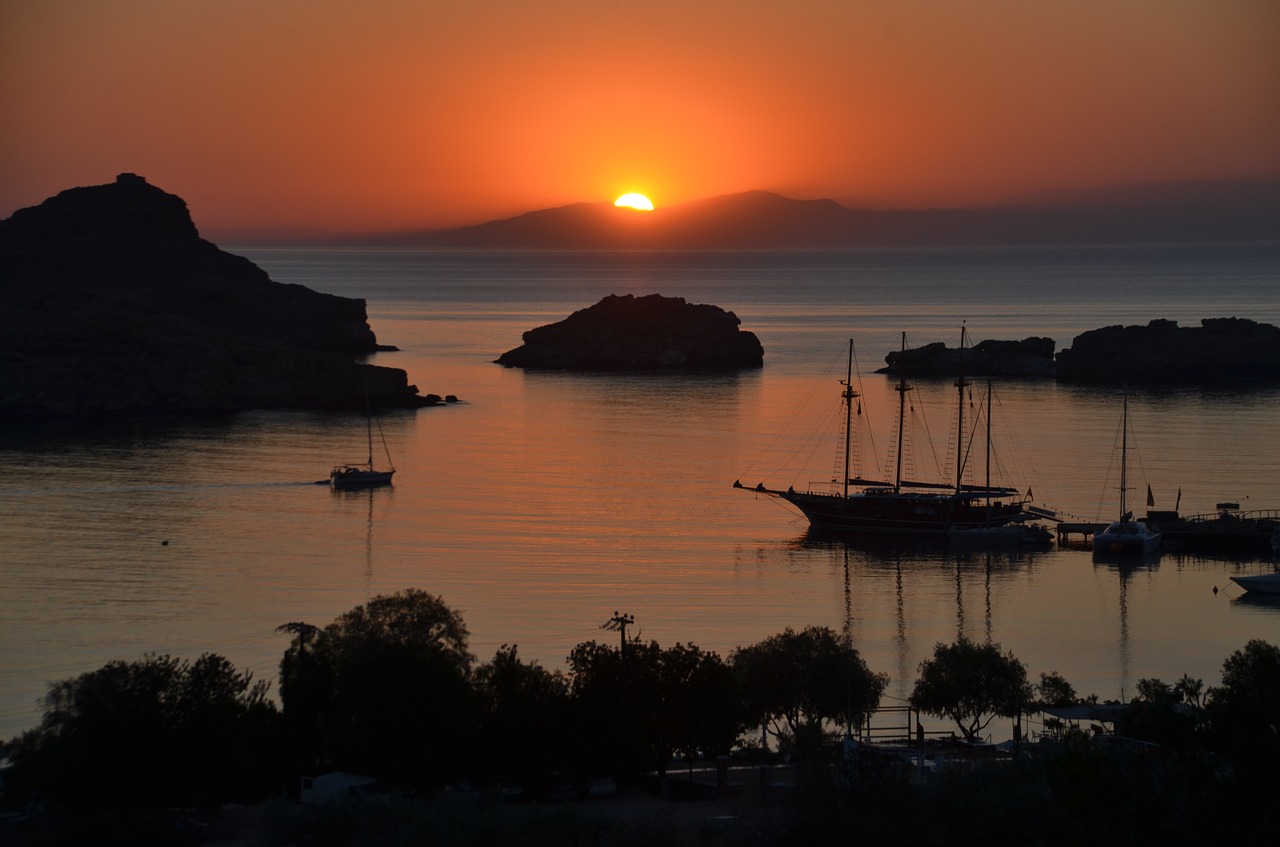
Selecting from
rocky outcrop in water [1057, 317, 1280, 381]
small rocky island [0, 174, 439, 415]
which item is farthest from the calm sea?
rocky outcrop in water [1057, 317, 1280, 381]

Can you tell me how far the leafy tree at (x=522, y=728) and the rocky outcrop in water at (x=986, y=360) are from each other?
6113 cm

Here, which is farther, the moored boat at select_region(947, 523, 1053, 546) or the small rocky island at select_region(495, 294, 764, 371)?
the small rocky island at select_region(495, 294, 764, 371)

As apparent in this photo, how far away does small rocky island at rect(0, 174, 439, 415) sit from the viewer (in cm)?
6356

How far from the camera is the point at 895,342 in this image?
102 meters

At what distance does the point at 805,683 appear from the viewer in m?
21.2

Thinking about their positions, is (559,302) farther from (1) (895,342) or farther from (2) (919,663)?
(2) (919,663)

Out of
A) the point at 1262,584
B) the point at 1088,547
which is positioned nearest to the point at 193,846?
the point at 1262,584

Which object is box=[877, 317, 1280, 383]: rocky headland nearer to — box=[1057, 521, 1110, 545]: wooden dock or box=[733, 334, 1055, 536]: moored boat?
box=[733, 334, 1055, 536]: moored boat

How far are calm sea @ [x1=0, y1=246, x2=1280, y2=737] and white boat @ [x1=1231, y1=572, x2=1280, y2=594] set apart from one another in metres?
0.62

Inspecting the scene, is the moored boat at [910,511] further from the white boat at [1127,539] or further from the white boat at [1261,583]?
the white boat at [1261,583]

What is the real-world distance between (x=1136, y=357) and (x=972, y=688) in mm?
59878

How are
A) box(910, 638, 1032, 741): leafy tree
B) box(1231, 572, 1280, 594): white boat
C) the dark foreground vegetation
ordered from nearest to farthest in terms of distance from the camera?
the dark foreground vegetation → box(910, 638, 1032, 741): leafy tree → box(1231, 572, 1280, 594): white boat

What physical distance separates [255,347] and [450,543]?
117 ft

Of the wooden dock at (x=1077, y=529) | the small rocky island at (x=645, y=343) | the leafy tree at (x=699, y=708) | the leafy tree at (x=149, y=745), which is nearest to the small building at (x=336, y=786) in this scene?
the leafy tree at (x=149, y=745)
